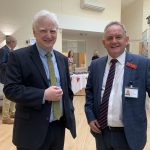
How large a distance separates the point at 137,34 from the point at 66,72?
1164 centimetres

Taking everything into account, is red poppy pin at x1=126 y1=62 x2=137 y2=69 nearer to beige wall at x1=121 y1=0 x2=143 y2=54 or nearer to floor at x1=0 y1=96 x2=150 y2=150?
floor at x1=0 y1=96 x2=150 y2=150

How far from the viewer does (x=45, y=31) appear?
66.1 inches

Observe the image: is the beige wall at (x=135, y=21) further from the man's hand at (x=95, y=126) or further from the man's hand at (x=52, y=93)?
the man's hand at (x=52, y=93)

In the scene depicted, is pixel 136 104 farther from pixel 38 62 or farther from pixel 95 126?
pixel 38 62

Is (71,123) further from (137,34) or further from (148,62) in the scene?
(137,34)

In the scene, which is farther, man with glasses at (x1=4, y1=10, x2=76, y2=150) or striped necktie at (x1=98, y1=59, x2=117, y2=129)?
striped necktie at (x1=98, y1=59, x2=117, y2=129)

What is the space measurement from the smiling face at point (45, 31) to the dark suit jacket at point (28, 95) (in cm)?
9

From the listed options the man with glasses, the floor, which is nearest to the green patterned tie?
the man with glasses

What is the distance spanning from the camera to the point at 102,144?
1.86 m

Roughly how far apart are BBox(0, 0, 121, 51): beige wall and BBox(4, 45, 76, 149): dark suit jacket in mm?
6277

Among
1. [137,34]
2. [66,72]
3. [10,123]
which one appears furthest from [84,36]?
[66,72]

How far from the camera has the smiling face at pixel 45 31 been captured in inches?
65.7

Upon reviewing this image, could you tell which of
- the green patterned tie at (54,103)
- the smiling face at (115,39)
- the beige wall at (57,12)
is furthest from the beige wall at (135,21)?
the green patterned tie at (54,103)

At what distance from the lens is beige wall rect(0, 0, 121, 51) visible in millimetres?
7713
